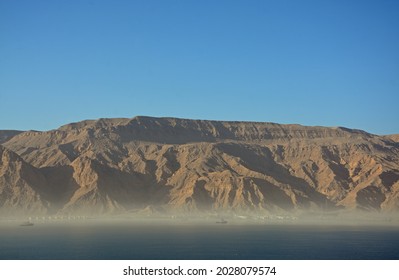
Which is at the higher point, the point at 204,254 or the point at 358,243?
the point at 358,243

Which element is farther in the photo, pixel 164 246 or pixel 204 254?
pixel 164 246

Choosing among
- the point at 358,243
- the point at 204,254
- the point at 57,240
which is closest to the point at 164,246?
the point at 204,254
